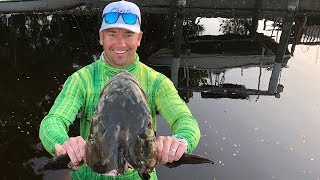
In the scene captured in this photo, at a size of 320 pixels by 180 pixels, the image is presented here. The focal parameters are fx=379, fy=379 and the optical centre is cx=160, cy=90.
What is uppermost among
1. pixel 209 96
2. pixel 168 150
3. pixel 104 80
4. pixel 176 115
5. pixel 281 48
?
pixel 104 80

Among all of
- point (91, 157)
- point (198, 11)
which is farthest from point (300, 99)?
point (91, 157)

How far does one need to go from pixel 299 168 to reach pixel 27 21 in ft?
54.4

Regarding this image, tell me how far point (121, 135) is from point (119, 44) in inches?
47.2

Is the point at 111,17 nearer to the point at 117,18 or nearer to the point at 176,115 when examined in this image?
the point at 117,18

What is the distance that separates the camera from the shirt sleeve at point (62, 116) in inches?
120

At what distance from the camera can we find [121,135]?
101 inches

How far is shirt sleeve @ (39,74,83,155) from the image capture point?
3057 mm

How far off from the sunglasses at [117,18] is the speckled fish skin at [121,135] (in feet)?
2.90

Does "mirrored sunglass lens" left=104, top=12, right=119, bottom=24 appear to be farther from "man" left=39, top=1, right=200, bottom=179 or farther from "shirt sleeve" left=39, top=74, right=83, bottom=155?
"shirt sleeve" left=39, top=74, right=83, bottom=155

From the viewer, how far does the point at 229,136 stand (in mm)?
10352

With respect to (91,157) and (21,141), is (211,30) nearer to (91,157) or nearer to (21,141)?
(21,141)

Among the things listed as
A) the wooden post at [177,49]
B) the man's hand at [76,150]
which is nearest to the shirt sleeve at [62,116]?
the man's hand at [76,150]

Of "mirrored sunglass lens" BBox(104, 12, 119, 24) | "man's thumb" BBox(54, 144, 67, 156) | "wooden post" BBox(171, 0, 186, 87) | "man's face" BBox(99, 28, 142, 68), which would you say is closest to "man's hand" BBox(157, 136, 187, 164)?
"man's thumb" BBox(54, 144, 67, 156)

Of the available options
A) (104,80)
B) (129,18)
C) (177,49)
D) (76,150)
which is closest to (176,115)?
(104,80)
